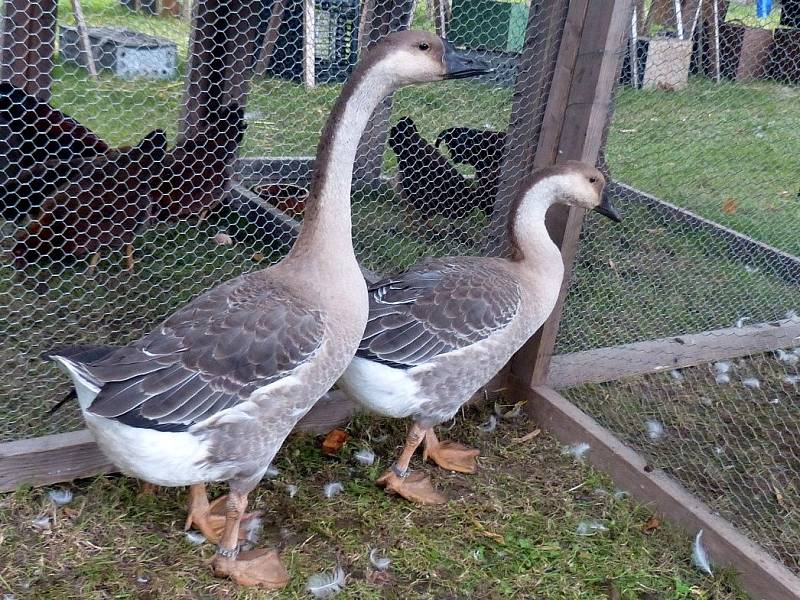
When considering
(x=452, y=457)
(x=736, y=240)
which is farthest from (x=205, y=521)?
(x=736, y=240)

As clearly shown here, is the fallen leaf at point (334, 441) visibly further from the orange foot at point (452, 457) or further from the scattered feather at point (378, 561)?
the scattered feather at point (378, 561)

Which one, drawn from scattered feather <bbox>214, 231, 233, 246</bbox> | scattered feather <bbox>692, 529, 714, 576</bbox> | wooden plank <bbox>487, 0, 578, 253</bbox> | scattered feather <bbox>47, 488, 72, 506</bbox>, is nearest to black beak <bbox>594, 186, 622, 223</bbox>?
wooden plank <bbox>487, 0, 578, 253</bbox>

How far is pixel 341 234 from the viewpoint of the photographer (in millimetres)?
2303

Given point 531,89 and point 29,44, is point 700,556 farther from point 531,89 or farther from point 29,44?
point 29,44

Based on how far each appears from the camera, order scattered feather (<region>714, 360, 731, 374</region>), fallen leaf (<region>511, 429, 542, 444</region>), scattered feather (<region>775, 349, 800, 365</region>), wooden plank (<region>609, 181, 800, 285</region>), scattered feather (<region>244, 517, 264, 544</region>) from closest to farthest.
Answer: scattered feather (<region>244, 517, 264, 544</region>)
fallen leaf (<region>511, 429, 542, 444</region>)
scattered feather (<region>714, 360, 731, 374</region>)
scattered feather (<region>775, 349, 800, 365</region>)
wooden plank (<region>609, 181, 800, 285</region>)

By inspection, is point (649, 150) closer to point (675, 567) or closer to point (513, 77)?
point (513, 77)

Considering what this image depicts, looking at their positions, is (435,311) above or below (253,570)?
above

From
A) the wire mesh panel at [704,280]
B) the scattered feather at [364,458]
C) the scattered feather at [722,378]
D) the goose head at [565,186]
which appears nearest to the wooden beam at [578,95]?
the goose head at [565,186]

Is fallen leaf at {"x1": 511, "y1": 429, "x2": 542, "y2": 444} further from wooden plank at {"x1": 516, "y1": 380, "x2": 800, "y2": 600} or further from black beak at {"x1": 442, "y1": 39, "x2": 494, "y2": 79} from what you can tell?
black beak at {"x1": 442, "y1": 39, "x2": 494, "y2": 79}

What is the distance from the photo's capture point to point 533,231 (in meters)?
2.87

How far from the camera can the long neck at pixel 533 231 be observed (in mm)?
2844

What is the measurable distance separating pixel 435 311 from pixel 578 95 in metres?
1.03

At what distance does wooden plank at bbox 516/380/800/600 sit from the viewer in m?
2.34

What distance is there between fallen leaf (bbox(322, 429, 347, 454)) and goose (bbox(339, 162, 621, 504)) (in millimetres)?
271
